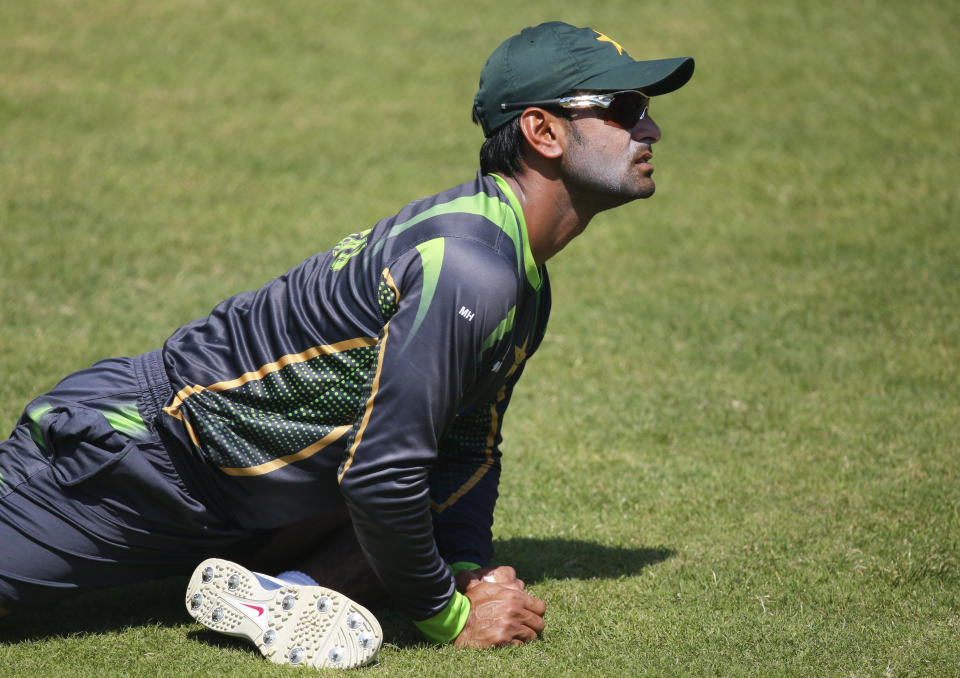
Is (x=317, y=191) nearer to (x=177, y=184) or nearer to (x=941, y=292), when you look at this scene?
(x=177, y=184)

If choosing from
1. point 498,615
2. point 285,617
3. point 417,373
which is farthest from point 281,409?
point 498,615

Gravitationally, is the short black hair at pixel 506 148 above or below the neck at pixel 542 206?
above

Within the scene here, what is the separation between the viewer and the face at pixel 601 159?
3.31 m

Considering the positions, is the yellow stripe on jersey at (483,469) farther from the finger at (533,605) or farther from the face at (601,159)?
the face at (601,159)

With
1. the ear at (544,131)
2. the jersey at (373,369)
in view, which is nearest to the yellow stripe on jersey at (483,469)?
the jersey at (373,369)

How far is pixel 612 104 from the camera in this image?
3307 millimetres

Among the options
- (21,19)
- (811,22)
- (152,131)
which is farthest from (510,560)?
(21,19)

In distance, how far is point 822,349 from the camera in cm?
638

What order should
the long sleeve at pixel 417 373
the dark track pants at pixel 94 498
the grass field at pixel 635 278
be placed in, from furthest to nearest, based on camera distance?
the grass field at pixel 635 278
the dark track pants at pixel 94 498
the long sleeve at pixel 417 373

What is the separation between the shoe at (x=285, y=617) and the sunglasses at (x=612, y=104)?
165 centimetres

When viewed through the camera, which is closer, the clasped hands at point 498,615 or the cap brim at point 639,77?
the cap brim at point 639,77

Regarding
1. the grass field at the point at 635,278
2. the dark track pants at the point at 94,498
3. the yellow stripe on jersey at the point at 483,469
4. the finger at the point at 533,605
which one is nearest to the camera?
the dark track pants at the point at 94,498

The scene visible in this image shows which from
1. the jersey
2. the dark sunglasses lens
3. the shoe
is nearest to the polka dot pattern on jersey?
the jersey

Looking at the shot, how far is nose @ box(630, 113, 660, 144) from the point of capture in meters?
3.37
